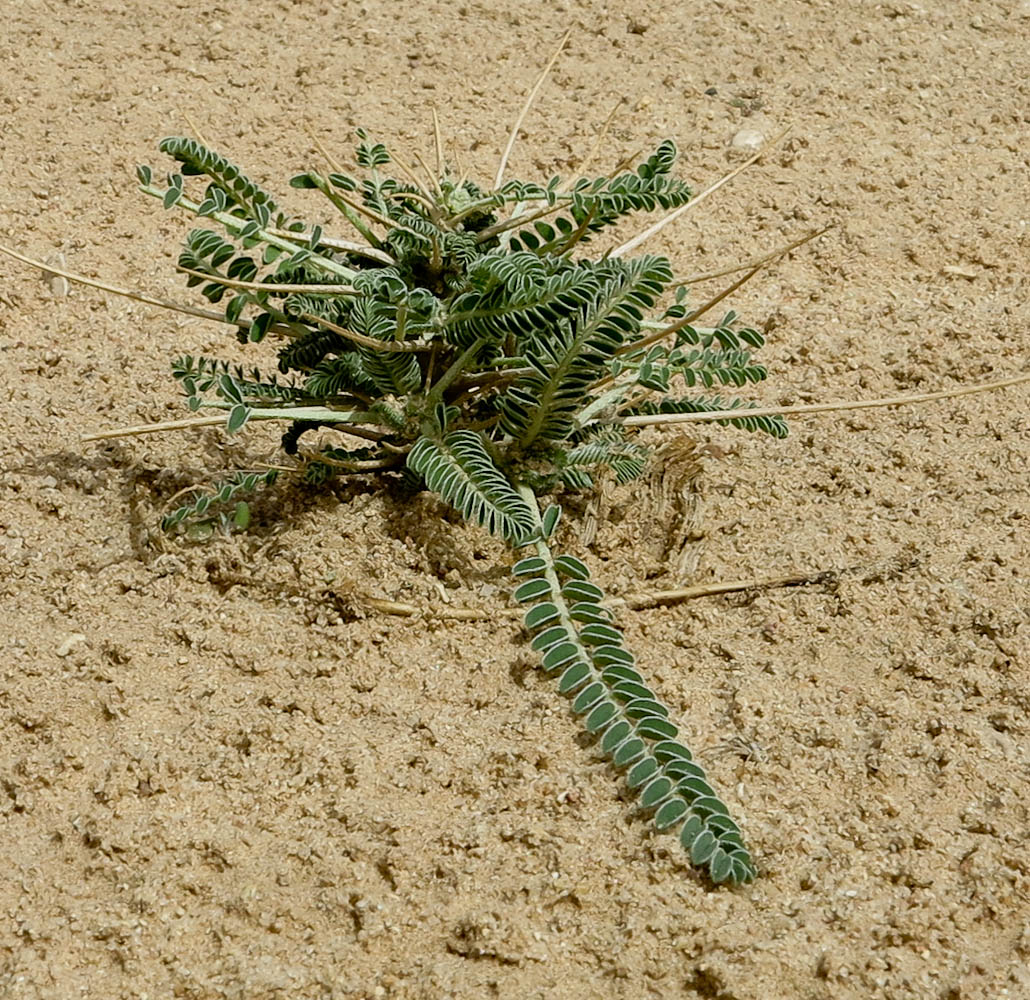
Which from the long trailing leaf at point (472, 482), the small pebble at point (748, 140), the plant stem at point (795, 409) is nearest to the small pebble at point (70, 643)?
the long trailing leaf at point (472, 482)

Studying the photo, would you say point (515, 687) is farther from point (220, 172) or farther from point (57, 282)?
point (57, 282)

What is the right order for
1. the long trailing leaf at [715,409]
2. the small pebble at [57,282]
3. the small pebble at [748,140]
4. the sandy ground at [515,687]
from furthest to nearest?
the small pebble at [748,140]
the small pebble at [57,282]
the long trailing leaf at [715,409]
the sandy ground at [515,687]

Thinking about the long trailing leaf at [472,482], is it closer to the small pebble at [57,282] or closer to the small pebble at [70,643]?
the small pebble at [70,643]

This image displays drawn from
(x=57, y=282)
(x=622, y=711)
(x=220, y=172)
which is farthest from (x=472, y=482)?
(x=57, y=282)

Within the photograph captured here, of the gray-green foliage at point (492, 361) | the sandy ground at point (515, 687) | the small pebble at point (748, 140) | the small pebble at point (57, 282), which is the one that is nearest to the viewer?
the sandy ground at point (515, 687)

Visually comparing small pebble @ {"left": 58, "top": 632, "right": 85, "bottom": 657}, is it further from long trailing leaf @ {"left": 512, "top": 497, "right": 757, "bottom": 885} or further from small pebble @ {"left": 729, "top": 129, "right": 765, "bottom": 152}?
small pebble @ {"left": 729, "top": 129, "right": 765, "bottom": 152}

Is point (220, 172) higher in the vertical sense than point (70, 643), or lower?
higher

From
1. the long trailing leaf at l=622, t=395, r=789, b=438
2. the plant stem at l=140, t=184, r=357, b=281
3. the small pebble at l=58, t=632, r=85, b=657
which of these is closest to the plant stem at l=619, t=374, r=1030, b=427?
the long trailing leaf at l=622, t=395, r=789, b=438
